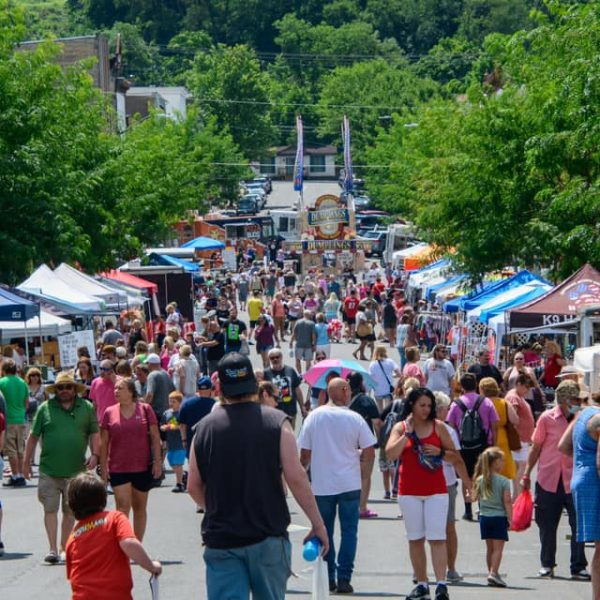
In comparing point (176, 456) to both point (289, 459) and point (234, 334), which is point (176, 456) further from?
point (234, 334)

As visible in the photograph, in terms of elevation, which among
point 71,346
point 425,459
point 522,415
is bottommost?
point 425,459

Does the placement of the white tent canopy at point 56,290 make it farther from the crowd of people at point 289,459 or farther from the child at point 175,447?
the child at point 175,447

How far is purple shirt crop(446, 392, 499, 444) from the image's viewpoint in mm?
14773

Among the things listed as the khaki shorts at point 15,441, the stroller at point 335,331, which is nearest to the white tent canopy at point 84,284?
the khaki shorts at point 15,441

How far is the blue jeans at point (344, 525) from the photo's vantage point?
1125 cm

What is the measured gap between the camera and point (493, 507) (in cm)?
1203

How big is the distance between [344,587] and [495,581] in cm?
132

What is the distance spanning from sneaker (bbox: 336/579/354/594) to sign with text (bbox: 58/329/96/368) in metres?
15.7

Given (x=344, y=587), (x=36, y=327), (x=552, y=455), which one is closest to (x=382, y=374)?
(x=36, y=327)

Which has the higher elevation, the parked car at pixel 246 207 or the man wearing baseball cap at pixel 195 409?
the parked car at pixel 246 207

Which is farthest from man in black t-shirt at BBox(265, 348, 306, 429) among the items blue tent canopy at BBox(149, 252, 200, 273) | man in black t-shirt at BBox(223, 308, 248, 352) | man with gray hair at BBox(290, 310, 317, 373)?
blue tent canopy at BBox(149, 252, 200, 273)

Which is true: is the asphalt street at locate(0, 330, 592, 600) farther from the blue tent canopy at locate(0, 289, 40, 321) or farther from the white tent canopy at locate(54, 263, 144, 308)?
the white tent canopy at locate(54, 263, 144, 308)

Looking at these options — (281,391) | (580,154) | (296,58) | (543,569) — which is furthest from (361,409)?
(296,58)

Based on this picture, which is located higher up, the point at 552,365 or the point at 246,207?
the point at 246,207
